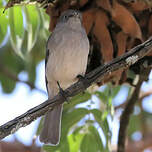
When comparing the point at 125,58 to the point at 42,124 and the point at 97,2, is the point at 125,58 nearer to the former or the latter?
the point at 97,2

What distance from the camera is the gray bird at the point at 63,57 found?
2920 mm

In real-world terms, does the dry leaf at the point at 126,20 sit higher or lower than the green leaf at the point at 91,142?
higher

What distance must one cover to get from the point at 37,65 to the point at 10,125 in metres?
2.42

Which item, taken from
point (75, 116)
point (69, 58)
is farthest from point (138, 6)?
point (75, 116)

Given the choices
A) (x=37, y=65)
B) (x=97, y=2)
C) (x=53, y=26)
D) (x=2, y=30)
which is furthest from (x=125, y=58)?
(x=37, y=65)

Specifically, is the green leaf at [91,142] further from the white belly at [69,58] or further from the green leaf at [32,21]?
the green leaf at [32,21]

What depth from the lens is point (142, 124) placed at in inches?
163

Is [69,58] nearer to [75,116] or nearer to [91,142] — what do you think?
[75,116]

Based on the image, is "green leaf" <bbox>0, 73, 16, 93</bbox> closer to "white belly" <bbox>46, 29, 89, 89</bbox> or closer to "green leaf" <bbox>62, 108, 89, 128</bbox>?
"white belly" <bbox>46, 29, 89, 89</bbox>

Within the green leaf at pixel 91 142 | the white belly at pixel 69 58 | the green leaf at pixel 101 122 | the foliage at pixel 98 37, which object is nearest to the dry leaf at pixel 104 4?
the foliage at pixel 98 37

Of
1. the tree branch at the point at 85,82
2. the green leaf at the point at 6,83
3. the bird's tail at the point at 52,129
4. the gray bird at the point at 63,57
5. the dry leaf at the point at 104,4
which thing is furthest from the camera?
the green leaf at the point at 6,83

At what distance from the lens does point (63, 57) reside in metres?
3.00

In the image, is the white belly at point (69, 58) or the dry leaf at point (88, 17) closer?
the dry leaf at point (88, 17)

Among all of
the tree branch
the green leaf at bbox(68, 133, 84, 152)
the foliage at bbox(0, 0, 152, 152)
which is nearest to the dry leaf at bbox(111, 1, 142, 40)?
the foliage at bbox(0, 0, 152, 152)
